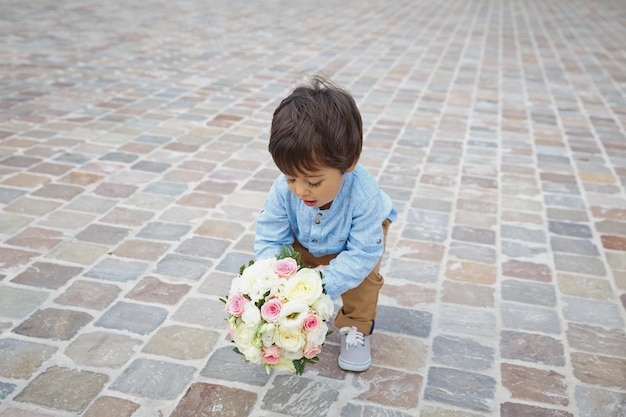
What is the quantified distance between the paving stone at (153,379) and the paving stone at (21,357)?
35 cm

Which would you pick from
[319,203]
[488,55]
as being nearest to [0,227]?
[319,203]

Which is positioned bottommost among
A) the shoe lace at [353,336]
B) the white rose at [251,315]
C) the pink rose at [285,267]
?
the shoe lace at [353,336]

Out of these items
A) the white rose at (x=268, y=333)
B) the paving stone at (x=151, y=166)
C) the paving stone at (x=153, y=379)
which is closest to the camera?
the white rose at (x=268, y=333)

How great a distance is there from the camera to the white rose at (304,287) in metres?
2.25

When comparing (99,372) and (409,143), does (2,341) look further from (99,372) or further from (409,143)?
(409,143)

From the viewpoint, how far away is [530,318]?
3121 millimetres

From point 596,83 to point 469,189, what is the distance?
13.7 feet

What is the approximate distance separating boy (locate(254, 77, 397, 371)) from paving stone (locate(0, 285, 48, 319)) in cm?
118

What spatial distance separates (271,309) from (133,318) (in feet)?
3.49

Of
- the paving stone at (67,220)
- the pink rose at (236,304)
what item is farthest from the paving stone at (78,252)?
the pink rose at (236,304)

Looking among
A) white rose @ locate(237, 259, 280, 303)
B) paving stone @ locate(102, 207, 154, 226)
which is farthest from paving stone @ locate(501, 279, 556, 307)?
paving stone @ locate(102, 207, 154, 226)

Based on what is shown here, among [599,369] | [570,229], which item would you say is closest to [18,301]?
[599,369]

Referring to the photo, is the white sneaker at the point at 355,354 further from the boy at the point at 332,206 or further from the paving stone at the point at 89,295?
the paving stone at the point at 89,295

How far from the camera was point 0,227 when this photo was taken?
12.5 ft
